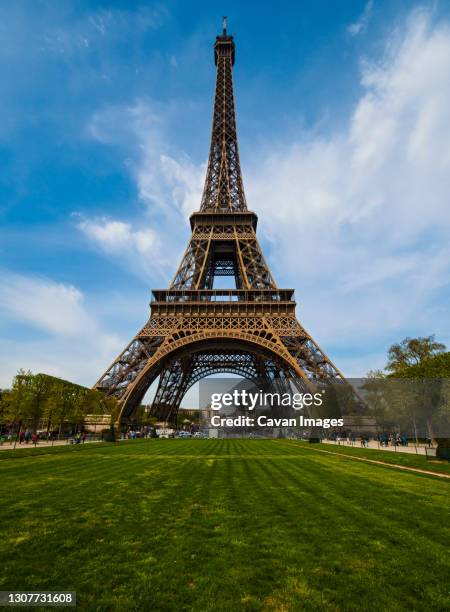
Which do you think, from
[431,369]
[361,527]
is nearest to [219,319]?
[431,369]

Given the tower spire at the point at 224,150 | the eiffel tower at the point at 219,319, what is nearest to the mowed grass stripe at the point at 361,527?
the eiffel tower at the point at 219,319

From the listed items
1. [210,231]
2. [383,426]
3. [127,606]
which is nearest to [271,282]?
[210,231]

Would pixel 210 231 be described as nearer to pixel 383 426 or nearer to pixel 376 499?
pixel 383 426

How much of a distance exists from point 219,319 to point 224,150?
1292 inches

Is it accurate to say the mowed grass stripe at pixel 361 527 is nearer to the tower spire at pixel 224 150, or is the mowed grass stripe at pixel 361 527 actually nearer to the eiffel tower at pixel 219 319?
the eiffel tower at pixel 219 319

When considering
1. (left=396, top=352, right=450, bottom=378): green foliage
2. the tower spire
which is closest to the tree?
(left=396, top=352, right=450, bottom=378): green foliage

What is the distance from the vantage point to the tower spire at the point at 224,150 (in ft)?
187

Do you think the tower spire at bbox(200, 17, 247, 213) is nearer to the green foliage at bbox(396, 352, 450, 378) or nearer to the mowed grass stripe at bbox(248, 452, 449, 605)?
the green foliage at bbox(396, 352, 450, 378)

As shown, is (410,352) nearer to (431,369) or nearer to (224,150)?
(431,369)

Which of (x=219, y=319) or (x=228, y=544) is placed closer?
(x=228, y=544)

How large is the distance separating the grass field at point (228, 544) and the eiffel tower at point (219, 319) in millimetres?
28391

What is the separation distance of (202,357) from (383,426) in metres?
31.3

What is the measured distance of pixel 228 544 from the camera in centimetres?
608

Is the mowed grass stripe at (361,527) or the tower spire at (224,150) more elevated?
the tower spire at (224,150)
